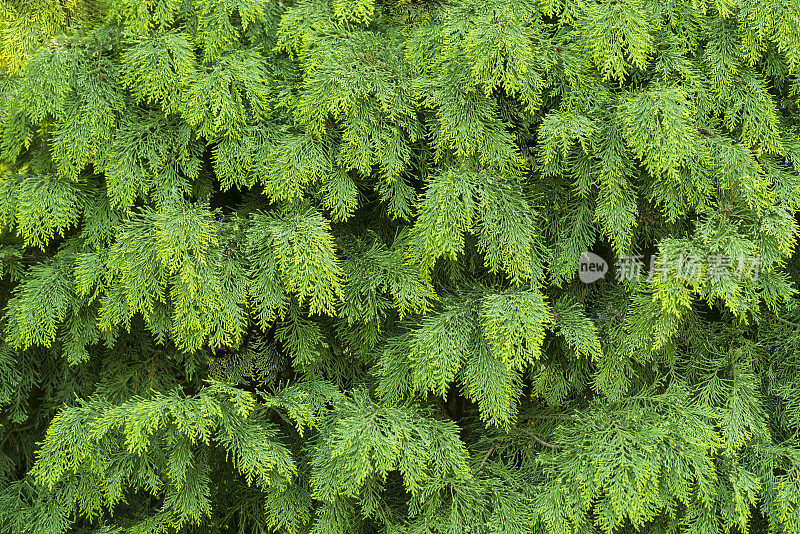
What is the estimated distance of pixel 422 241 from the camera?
2832 mm

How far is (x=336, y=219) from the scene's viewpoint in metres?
2.98

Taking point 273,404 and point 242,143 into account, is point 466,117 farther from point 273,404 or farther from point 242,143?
point 273,404

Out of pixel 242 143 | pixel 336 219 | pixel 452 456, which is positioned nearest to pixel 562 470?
pixel 452 456
